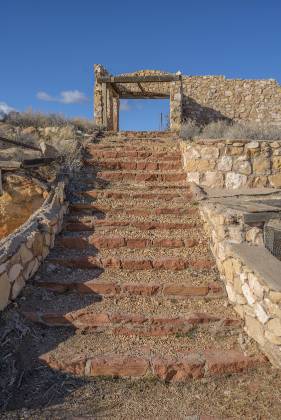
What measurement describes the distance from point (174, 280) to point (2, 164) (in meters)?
3.91

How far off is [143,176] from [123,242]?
211cm

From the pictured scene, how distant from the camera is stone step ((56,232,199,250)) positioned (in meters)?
4.89

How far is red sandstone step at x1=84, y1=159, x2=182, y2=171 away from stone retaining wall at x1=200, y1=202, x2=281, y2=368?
230 cm

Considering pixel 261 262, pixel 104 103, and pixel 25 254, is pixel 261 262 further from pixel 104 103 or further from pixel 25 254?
pixel 104 103

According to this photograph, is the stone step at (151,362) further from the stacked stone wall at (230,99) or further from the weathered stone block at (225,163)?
the stacked stone wall at (230,99)

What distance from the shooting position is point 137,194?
604 cm

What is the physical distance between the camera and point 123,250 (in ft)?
15.9

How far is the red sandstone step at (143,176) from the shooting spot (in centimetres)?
671

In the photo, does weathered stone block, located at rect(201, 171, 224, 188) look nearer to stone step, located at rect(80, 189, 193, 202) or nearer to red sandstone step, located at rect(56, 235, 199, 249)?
stone step, located at rect(80, 189, 193, 202)

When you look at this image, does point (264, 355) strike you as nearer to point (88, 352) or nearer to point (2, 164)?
point (88, 352)

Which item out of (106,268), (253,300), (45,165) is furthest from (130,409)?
(45,165)

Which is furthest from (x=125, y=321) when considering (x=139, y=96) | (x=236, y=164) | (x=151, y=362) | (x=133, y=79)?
(x=139, y=96)

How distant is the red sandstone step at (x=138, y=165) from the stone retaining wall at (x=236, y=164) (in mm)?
547

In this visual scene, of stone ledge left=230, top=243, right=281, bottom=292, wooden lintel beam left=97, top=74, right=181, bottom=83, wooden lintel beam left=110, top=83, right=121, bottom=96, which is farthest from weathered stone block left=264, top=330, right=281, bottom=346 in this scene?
wooden lintel beam left=110, top=83, right=121, bottom=96
